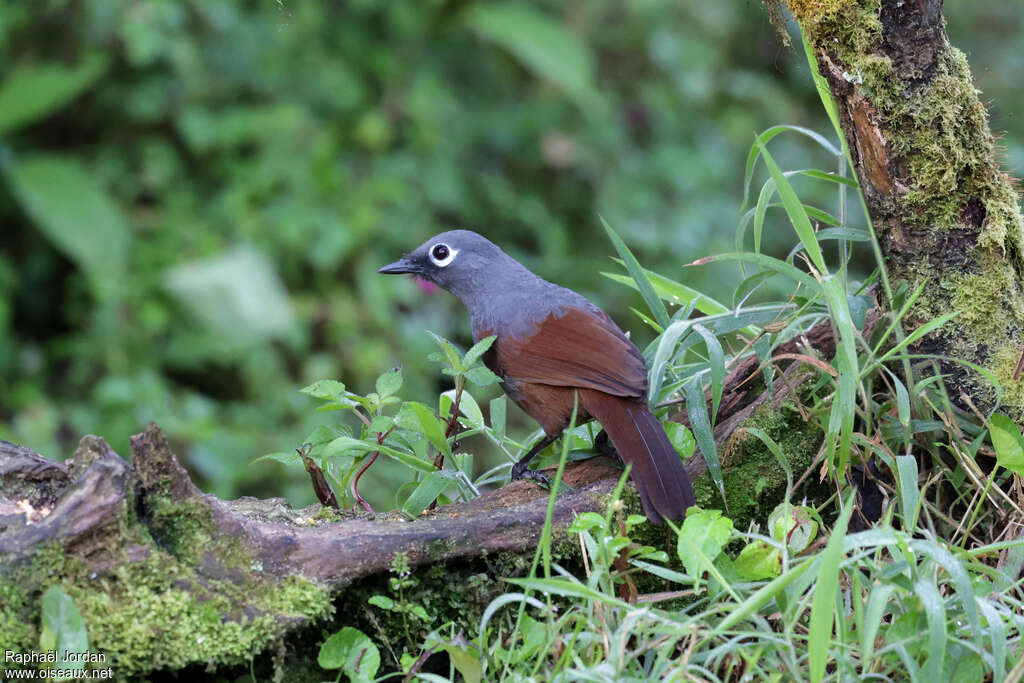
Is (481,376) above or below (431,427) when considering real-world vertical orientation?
above

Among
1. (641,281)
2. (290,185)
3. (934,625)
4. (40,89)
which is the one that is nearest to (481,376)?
(641,281)

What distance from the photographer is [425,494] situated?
2.60 meters

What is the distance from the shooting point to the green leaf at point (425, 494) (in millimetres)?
2582

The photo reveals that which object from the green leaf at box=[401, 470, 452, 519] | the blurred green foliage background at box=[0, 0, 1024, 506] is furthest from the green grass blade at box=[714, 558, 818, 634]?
the blurred green foliage background at box=[0, 0, 1024, 506]

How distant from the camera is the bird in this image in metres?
2.54

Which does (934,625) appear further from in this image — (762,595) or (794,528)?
(794,528)

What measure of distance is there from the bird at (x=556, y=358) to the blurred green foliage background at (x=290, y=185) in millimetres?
2111

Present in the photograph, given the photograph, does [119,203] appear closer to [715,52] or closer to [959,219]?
[715,52]

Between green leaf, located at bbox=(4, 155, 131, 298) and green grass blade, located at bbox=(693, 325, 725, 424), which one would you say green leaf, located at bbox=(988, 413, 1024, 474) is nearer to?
green grass blade, located at bbox=(693, 325, 725, 424)

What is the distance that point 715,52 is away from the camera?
7.54 metres

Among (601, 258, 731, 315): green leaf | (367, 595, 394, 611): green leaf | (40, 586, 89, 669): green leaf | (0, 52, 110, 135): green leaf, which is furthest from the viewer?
(0, 52, 110, 135): green leaf

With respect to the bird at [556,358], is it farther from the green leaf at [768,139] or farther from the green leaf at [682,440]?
the green leaf at [768,139]

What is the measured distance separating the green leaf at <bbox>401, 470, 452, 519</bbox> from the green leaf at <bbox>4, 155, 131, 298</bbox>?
3616 mm

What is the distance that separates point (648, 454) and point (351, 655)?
0.87m
